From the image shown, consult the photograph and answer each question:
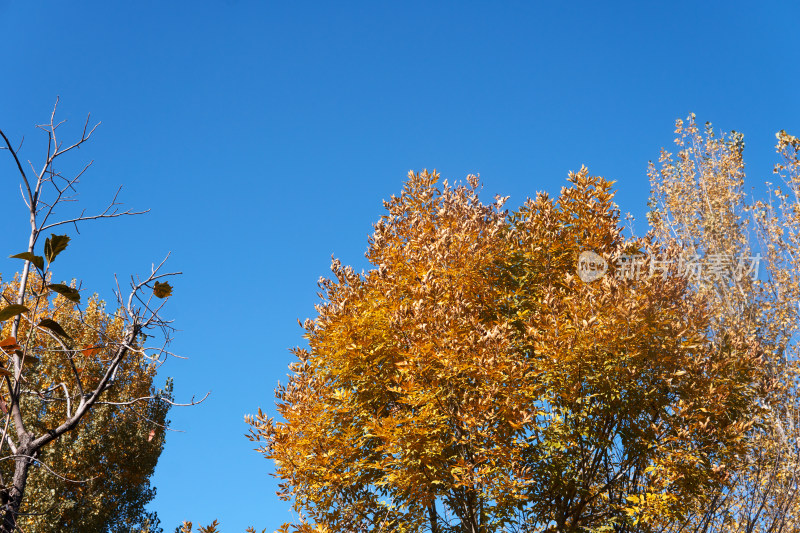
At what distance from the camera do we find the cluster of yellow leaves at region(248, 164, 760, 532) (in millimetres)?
7637

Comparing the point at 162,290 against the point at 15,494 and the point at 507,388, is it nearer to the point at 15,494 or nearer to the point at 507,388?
the point at 15,494

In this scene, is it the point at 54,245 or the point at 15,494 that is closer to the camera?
the point at 54,245

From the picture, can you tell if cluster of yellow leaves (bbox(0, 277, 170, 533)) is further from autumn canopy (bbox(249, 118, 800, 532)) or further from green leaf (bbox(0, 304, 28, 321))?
green leaf (bbox(0, 304, 28, 321))

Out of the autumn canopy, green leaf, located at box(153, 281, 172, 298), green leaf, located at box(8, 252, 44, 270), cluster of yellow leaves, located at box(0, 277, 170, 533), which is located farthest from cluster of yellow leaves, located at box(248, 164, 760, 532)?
cluster of yellow leaves, located at box(0, 277, 170, 533)

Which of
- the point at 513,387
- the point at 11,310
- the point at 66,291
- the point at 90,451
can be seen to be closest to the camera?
the point at 11,310

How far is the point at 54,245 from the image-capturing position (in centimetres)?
271

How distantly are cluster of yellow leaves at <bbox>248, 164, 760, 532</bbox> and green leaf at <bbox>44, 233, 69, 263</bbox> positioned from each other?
524 cm

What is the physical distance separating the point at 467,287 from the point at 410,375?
2.05m

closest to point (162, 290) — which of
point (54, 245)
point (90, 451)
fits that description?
point (54, 245)

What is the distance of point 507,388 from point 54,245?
5905mm

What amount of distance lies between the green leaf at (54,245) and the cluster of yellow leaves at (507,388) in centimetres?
524

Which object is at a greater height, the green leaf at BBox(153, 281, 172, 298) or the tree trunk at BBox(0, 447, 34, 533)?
the green leaf at BBox(153, 281, 172, 298)

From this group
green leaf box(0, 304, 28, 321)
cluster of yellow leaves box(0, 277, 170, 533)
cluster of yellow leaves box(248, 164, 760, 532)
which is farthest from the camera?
cluster of yellow leaves box(0, 277, 170, 533)

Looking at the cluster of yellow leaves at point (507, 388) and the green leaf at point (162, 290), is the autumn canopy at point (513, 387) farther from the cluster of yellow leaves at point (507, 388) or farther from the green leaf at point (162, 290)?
the green leaf at point (162, 290)
